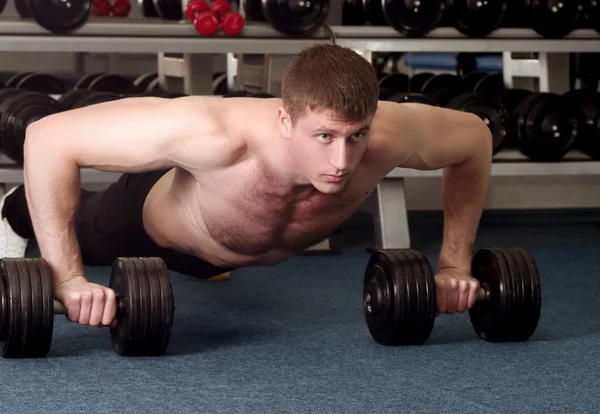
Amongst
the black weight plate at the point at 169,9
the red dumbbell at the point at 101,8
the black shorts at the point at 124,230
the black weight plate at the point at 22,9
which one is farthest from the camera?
the red dumbbell at the point at 101,8

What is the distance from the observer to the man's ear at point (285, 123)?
1947 mm

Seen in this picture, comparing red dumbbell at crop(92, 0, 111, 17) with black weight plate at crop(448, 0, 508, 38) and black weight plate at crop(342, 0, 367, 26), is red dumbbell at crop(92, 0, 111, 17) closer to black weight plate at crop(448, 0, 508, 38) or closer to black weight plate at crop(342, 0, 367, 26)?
black weight plate at crop(342, 0, 367, 26)

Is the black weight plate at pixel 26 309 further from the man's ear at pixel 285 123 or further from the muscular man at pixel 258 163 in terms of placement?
the man's ear at pixel 285 123

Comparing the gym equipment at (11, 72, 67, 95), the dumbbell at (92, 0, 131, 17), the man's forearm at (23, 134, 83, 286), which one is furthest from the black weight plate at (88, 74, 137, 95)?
the man's forearm at (23, 134, 83, 286)

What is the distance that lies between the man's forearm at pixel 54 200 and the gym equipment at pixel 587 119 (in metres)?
1.93

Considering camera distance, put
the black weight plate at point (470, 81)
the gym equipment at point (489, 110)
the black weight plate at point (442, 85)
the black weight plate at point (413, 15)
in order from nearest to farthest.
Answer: the black weight plate at point (413, 15) < the gym equipment at point (489, 110) < the black weight plate at point (442, 85) < the black weight plate at point (470, 81)

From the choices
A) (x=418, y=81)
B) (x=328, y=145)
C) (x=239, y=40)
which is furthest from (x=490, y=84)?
(x=328, y=145)

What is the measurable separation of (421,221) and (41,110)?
5.49 feet

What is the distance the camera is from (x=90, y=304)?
81.7 inches

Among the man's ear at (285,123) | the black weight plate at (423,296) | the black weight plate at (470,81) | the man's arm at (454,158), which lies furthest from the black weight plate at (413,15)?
the man's ear at (285,123)

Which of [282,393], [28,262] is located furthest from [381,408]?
[28,262]

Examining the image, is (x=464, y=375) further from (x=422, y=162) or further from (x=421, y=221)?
(x=421, y=221)

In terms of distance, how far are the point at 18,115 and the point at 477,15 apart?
1451 mm

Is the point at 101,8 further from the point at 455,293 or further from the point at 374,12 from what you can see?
the point at 455,293
